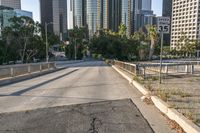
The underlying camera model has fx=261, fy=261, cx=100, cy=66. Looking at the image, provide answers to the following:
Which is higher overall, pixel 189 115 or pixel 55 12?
pixel 55 12

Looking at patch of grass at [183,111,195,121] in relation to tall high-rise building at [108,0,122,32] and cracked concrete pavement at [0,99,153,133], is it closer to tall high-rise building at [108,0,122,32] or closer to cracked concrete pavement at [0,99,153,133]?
cracked concrete pavement at [0,99,153,133]

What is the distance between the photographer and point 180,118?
20.7 feet

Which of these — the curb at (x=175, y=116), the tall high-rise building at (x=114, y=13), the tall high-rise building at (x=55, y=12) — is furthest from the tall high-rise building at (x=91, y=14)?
the curb at (x=175, y=116)

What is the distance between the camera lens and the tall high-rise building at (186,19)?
167375 millimetres

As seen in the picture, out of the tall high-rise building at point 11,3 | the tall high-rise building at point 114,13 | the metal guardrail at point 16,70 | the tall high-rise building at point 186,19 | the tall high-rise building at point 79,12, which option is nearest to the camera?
the metal guardrail at point 16,70

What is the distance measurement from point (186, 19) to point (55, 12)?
91.1 m

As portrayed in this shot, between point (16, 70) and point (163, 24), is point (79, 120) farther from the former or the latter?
point (16, 70)

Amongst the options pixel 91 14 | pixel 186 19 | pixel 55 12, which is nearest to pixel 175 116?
pixel 91 14

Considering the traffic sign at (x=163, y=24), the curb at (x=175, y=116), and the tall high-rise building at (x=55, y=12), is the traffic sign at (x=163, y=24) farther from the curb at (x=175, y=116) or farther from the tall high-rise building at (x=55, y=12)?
the tall high-rise building at (x=55, y=12)

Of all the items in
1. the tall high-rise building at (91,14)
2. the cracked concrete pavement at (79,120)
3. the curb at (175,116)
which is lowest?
the cracked concrete pavement at (79,120)

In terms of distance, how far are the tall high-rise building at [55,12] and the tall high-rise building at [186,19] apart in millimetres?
78625

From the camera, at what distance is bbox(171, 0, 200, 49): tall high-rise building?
167 metres

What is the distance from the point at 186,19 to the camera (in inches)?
6983

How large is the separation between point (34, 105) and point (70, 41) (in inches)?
3713
